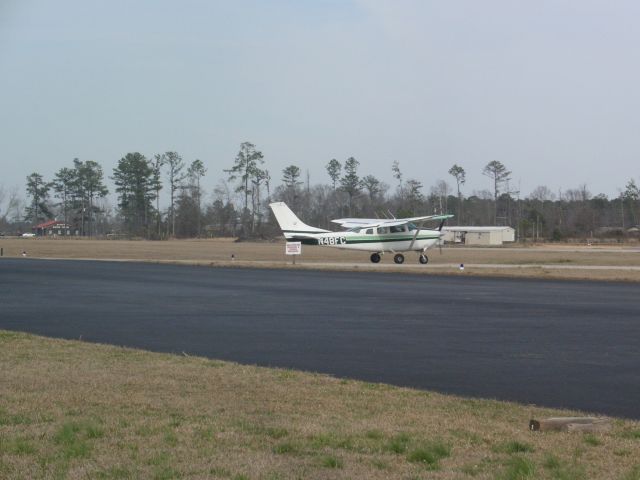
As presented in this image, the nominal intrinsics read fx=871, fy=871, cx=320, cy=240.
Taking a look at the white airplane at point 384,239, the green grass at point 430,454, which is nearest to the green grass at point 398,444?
the green grass at point 430,454

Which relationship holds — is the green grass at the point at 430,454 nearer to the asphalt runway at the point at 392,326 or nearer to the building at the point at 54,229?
the asphalt runway at the point at 392,326

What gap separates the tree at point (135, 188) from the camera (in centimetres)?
14662

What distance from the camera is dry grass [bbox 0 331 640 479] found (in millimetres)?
6473

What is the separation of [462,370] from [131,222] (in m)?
139

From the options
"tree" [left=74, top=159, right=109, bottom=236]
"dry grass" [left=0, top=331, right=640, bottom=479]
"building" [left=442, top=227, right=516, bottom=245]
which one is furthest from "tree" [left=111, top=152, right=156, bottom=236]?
"dry grass" [left=0, top=331, right=640, bottom=479]

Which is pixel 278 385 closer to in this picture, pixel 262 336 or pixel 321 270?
pixel 262 336

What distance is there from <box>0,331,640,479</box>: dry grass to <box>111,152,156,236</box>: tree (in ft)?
454

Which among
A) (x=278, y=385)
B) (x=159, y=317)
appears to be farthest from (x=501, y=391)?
(x=159, y=317)

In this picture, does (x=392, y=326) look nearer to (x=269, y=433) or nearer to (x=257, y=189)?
(x=269, y=433)

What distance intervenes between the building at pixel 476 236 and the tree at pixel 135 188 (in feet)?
211

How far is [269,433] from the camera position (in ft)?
24.9

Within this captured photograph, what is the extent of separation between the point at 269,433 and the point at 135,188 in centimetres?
14326

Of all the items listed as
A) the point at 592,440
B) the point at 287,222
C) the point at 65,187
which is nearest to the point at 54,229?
the point at 65,187

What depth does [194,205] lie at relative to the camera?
475 feet
